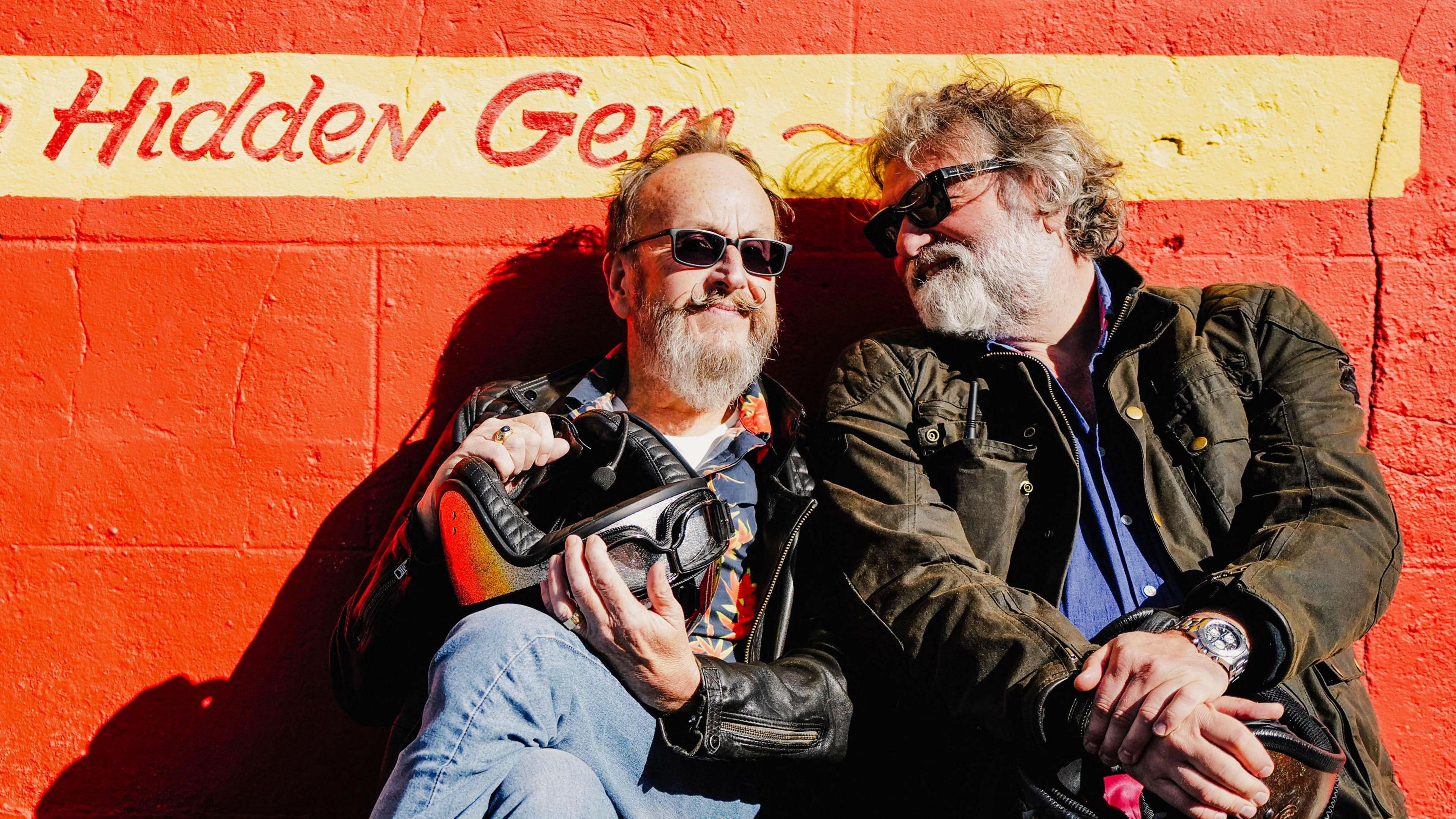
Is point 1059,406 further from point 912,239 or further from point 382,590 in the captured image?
point 382,590

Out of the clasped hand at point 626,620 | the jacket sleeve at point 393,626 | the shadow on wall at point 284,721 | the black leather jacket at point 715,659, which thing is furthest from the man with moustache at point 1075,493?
the shadow on wall at point 284,721

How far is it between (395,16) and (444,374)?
1.09m

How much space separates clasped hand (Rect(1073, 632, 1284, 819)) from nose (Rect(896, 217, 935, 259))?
3.82ft

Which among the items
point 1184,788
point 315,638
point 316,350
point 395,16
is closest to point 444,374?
point 316,350

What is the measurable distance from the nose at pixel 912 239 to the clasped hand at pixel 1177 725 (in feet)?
3.82

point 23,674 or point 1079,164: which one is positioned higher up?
point 1079,164

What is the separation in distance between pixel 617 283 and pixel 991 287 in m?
1.00

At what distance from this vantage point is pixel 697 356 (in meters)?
2.51

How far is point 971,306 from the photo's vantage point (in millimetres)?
2504

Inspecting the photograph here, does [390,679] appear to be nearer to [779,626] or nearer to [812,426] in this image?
[779,626]

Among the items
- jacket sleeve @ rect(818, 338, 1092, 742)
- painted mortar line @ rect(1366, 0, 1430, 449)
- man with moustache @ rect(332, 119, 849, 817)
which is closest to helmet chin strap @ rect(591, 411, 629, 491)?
man with moustache @ rect(332, 119, 849, 817)

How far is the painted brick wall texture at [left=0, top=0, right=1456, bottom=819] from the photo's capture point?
285 cm

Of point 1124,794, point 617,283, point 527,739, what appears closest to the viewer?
point 527,739

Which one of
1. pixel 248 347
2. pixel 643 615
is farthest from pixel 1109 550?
pixel 248 347
